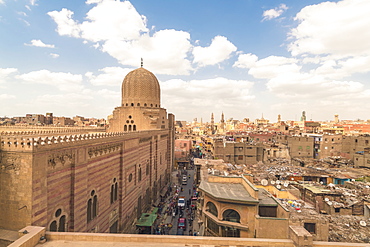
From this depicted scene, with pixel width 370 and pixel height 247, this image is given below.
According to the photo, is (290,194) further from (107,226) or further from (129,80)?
(129,80)

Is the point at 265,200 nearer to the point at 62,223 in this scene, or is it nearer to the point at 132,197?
the point at 132,197

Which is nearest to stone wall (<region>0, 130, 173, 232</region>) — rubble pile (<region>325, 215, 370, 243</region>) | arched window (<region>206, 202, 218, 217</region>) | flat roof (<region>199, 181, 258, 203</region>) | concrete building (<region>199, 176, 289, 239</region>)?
flat roof (<region>199, 181, 258, 203</region>)

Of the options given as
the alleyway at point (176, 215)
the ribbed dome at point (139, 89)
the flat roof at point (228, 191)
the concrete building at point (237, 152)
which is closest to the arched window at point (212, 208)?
the flat roof at point (228, 191)

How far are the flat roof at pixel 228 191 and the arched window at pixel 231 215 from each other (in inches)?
31.2

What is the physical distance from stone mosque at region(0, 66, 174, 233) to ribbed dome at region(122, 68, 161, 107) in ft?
24.7

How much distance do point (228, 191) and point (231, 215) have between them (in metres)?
1.87

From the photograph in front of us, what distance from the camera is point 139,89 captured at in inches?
1203

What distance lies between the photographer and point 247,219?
38.6 feet

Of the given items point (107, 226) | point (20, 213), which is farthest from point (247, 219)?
point (20, 213)

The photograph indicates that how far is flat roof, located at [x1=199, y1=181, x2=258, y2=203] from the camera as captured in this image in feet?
40.2

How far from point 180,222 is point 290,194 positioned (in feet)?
32.4

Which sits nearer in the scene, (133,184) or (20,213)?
(20,213)

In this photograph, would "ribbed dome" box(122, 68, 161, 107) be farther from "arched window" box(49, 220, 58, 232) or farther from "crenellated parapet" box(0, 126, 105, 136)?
"arched window" box(49, 220, 58, 232)

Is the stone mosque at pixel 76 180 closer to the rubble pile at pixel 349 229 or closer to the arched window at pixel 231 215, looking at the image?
the arched window at pixel 231 215
